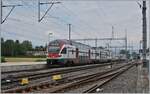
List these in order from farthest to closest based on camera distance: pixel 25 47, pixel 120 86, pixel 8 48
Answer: pixel 25 47 < pixel 8 48 < pixel 120 86

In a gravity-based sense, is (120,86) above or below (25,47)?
below

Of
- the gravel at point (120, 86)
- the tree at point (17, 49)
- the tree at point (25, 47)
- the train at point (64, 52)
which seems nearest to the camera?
the gravel at point (120, 86)

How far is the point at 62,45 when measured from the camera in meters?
38.9

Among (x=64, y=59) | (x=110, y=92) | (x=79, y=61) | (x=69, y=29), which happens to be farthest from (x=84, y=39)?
(x=110, y=92)

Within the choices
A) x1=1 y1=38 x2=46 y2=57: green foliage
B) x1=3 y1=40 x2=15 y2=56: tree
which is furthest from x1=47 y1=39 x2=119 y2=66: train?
x1=3 y1=40 x2=15 y2=56: tree

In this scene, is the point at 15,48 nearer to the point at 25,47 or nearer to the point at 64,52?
the point at 25,47

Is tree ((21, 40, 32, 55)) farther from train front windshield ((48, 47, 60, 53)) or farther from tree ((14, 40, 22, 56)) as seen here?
train front windshield ((48, 47, 60, 53))

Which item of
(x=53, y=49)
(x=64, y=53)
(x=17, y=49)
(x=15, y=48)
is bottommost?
(x=64, y=53)

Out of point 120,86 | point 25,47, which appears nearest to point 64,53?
point 120,86

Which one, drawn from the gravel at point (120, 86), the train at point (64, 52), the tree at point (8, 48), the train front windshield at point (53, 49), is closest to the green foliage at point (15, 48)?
the tree at point (8, 48)

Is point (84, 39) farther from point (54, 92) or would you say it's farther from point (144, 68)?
point (54, 92)

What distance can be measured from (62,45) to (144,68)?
13.1 meters

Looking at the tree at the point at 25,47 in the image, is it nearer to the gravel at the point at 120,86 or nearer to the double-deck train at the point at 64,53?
the double-deck train at the point at 64,53

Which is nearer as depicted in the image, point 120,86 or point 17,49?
point 120,86
